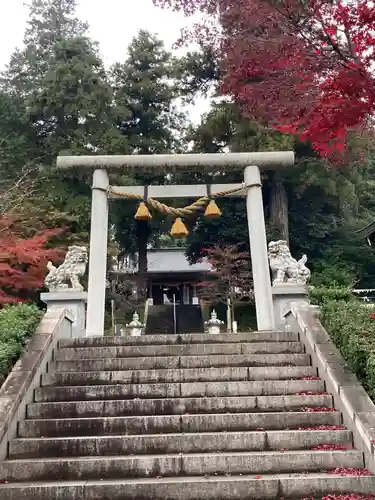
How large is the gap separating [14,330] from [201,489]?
327 centimetres

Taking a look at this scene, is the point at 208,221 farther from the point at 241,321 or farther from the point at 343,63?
the point at 343,63

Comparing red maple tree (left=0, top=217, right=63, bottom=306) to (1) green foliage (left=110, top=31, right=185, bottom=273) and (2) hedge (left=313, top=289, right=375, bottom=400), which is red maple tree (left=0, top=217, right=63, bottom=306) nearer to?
(2) hedge (left=313, top=289, right=375, bottom=400)

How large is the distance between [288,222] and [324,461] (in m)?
17.5

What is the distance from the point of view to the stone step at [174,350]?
6602 millimetres

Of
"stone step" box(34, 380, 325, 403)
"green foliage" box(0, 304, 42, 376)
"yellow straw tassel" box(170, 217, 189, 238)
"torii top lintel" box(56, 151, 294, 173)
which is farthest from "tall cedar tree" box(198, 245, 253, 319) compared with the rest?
"stone step" box(34, 380, 325, 403)

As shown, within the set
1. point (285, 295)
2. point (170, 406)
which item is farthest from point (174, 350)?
point (285, 295)

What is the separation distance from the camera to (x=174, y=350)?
6.63 m

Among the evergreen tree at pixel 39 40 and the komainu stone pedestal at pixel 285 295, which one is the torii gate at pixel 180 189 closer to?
the komainu stone pedestal at pixel 285 295

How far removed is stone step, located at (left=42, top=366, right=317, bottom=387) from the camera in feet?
19.3

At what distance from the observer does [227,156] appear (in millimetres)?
9391

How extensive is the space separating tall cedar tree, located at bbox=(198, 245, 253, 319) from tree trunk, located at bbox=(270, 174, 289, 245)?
1942 mm

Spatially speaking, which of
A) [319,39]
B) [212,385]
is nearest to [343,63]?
[319,39]

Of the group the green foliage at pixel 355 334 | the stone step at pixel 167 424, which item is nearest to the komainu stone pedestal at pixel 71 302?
the stone step at pixel 167 424

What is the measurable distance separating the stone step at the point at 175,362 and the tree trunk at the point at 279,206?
45.4 feet
